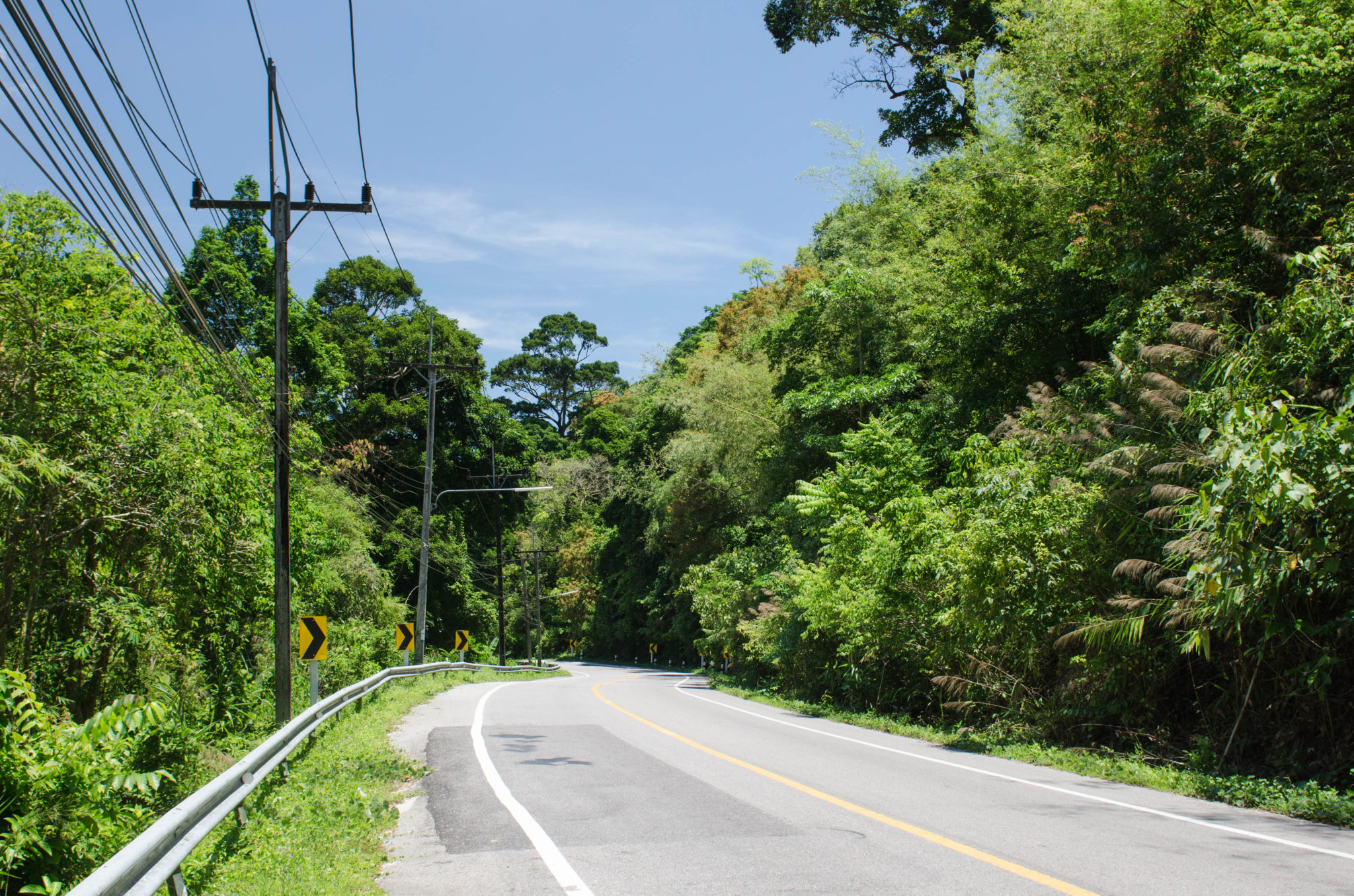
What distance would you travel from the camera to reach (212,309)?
29219 mm

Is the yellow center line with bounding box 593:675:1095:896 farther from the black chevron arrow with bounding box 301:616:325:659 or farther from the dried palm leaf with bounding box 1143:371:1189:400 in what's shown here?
the black chevron arrow with bounding box 301:616:325:659

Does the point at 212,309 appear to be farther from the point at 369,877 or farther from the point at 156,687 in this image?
the point at 369,877

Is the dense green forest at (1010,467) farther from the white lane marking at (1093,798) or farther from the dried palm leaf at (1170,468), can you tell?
the white lane marking at (1093,798)

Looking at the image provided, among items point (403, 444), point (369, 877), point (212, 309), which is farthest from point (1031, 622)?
point (403, 444)

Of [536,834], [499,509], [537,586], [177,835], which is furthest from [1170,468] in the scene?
[537,586]

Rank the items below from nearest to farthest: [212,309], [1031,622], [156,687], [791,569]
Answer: [156,687], [1031,622], [791,569], [212,309]

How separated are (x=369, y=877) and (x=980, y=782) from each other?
6223mm

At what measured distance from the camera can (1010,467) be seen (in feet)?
44.4

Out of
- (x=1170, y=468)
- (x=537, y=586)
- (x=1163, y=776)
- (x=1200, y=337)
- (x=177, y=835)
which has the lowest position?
(x=1163, y=776)

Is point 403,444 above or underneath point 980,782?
above

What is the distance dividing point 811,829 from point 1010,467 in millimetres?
8424

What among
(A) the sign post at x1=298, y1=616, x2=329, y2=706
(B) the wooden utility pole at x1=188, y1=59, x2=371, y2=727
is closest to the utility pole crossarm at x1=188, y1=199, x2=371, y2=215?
(B) the wooden utility pole at x1=188, y1=59, x2=371, y2=727

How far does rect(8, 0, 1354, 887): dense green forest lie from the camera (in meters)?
8.50

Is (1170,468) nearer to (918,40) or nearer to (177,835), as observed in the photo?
(177,835)
